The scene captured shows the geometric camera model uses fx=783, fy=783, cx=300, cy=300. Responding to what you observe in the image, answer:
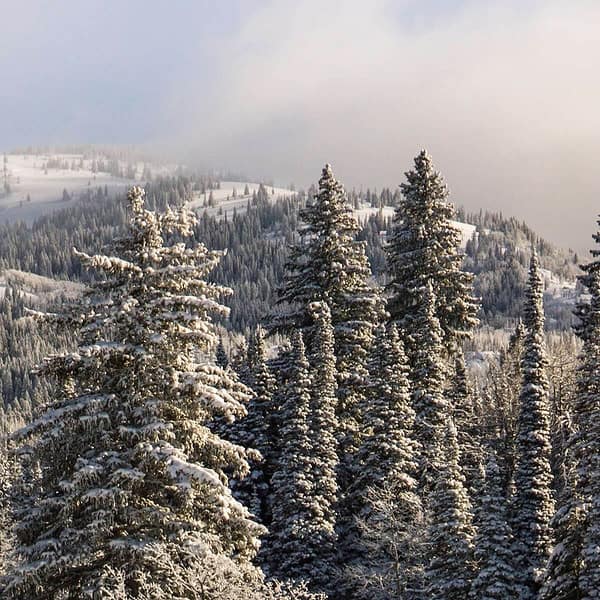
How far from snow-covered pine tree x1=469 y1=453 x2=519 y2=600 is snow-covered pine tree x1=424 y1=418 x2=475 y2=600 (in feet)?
2.67

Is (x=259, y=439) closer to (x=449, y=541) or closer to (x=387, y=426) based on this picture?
(x=387, y=426)

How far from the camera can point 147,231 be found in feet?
67.4

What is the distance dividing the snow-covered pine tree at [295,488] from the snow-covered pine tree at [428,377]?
5.97m

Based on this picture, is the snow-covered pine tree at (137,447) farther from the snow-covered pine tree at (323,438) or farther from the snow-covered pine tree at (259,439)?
the snow-covered pine tree at (259,439)

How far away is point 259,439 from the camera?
144 ft

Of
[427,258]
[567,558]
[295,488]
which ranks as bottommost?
A: [295,488]

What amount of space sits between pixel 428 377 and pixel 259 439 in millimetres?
10048

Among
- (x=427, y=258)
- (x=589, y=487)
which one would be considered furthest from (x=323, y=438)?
(x=589, y=487)

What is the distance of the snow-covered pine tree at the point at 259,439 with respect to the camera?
43.1 meters

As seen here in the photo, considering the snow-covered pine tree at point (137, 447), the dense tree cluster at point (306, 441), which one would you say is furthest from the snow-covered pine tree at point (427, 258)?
the snow-covered pine tree at point (137, 447)

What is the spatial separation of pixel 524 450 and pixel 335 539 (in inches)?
434

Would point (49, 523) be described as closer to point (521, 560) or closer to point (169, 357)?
point (169, 357)

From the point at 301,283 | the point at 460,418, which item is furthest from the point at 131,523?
the point at 460,418

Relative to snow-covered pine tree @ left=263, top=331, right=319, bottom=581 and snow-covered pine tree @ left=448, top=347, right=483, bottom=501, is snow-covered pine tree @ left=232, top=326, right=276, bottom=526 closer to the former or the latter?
snow-covered pine tree @ left=263, top=331, right=319, bottom=581
